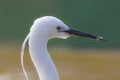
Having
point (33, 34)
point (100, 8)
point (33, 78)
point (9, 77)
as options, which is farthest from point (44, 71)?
point (100, 8)

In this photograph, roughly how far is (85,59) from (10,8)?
176cm

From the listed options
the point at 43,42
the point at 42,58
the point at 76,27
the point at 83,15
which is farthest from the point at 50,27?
the point at 83,15

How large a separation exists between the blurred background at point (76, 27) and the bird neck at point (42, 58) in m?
5.84

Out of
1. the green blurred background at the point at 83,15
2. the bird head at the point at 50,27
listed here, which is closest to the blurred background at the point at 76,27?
the green blurred background at the point at 83,15

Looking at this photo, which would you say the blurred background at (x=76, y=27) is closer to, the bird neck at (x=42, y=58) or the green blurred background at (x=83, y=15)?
the green blurred background at (x=83, y=15)

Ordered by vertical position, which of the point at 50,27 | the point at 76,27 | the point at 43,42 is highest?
the point at 50,27

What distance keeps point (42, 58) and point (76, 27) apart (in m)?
6.21

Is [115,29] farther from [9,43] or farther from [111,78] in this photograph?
[9,43]

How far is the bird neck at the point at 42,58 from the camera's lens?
17.0 ft

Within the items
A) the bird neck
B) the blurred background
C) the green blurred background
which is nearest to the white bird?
the bird neck

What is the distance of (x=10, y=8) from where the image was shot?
12.0 metres

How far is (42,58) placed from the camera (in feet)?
17.2

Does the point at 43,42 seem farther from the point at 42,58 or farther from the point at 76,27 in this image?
the point at 76,27

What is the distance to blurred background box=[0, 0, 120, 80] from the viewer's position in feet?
37.6
